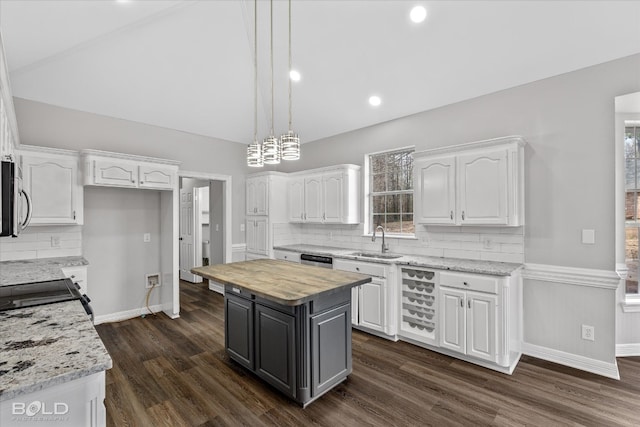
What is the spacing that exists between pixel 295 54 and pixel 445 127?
213 centimetres

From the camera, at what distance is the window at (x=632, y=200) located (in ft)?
10.8

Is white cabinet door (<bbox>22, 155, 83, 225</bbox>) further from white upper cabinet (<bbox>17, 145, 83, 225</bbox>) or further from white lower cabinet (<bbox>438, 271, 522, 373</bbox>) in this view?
white lower cabinet (<bbox>438, 271, 522, 373</bbox>)

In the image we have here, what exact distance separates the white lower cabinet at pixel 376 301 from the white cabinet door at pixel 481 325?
0.82 m

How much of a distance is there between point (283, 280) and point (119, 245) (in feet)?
9.88

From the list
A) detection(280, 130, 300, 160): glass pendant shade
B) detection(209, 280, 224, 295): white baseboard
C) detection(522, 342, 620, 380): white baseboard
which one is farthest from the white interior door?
detection(522, 342, 620, 380): white baseboard

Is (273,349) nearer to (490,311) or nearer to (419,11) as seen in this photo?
(490,311)

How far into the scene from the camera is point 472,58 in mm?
3240

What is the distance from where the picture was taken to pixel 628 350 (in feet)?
10.5

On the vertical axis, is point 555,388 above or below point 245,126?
below

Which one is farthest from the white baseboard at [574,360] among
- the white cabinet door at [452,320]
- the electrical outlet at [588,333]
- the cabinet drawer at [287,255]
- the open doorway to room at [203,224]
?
the open doorway to room at [203,224]

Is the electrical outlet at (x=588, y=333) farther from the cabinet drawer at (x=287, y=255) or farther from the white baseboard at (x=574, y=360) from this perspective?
the cabinet drawer at (x=287, y=255)

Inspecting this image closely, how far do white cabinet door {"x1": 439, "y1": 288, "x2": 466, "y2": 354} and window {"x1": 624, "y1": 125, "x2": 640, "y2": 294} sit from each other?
1897 millimetres

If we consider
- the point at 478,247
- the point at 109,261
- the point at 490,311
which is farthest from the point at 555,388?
the point at 109,261

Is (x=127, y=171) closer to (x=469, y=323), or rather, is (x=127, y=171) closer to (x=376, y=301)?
(x=376, y=301)
